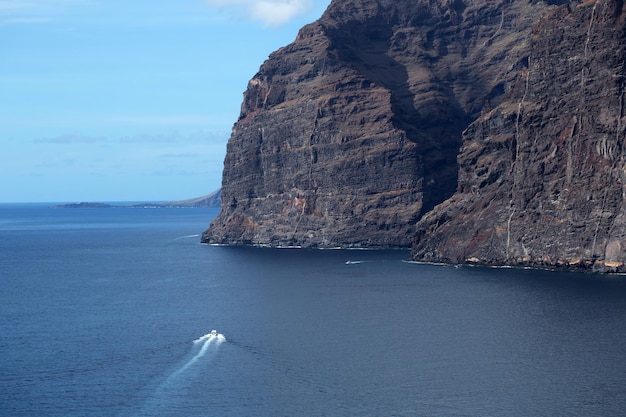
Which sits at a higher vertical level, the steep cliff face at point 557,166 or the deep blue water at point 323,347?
the steep cliff face at point 557,166

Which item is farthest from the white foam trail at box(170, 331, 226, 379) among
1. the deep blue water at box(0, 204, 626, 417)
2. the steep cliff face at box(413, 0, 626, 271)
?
the steep cliff face at box(413, 0, 626, 271)

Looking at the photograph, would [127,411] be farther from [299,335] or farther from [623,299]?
[623,299]

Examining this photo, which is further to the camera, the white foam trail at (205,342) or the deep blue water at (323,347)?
the white foam trail at (205,342)

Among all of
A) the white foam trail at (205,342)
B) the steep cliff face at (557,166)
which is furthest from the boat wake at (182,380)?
the steep cliff face at (557,166)

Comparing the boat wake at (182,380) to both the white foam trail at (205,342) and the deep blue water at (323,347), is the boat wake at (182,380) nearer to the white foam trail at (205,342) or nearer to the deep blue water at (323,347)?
the white foam trail at (205,342)

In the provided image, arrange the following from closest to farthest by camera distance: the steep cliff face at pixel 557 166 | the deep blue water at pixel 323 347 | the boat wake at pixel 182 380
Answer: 1. the boat wake at pixel 182 380
2. the deep blue water at pixel 323 347
3. the steep cliff face at pixel 557 166
